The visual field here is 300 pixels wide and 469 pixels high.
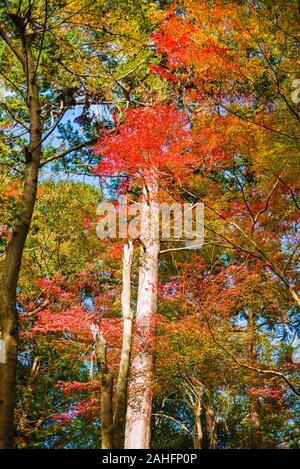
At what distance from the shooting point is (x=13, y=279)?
4008mm

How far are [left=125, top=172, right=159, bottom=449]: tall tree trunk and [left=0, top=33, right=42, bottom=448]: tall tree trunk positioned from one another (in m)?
4.59

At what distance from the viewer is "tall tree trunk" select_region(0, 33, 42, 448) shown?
3.57 meters

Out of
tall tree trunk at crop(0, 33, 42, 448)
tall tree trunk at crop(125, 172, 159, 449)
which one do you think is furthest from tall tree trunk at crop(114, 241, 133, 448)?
tall tree trunk at crop(125, 172, 159, 449)

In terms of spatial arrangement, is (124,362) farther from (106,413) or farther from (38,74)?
(38,74)

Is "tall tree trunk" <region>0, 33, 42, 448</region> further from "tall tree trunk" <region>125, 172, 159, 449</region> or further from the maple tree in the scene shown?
"tall tree trunk" <region>125, 172, 159, 449</region>

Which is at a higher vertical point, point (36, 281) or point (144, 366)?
point (36, 281)

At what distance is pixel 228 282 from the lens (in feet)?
36.9

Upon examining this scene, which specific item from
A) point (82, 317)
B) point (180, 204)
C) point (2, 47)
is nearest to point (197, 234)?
point (180, 204)

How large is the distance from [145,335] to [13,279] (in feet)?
16.9

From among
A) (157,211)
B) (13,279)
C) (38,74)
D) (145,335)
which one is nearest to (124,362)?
(13,279)

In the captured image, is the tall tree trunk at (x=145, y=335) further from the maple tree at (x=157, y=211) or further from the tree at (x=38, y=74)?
the tree at (x=38, y=74)
